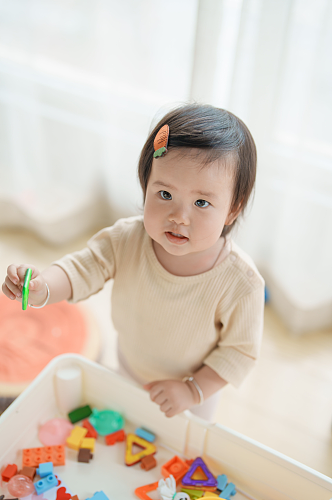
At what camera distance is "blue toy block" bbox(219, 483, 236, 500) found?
64cm

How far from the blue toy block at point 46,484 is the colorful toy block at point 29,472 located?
16 mm

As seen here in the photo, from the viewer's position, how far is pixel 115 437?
72 centimetres

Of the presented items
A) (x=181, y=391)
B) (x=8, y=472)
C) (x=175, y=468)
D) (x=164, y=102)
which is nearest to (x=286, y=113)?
(x=164, y=102)

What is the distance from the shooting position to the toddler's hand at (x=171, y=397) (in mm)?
684

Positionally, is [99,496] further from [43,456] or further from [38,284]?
[38,284]

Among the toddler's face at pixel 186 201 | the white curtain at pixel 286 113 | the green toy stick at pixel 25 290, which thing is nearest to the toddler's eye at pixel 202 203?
the toddler's face at pixel 186 201

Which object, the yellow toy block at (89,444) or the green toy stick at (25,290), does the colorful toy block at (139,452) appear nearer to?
the yellow toy block at (89,444)

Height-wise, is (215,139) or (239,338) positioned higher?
(215,139)

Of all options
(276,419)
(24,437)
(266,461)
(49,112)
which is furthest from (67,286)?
(49,112)

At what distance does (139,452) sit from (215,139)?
1.57 ft

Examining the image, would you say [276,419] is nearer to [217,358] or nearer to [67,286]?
[217,358]

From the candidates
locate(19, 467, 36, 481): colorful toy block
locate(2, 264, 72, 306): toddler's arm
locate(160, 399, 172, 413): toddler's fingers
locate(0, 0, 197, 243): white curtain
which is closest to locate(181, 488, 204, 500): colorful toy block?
locate(160, 399, 172, 413): toddler's fingers

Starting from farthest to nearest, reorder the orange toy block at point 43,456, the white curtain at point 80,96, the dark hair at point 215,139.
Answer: the white curtain at point 80,96 → the orange toy block at point 43,456 → the dark hair at point 215,139

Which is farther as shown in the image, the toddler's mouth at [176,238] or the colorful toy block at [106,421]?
the colorful toy block at [106,421]
